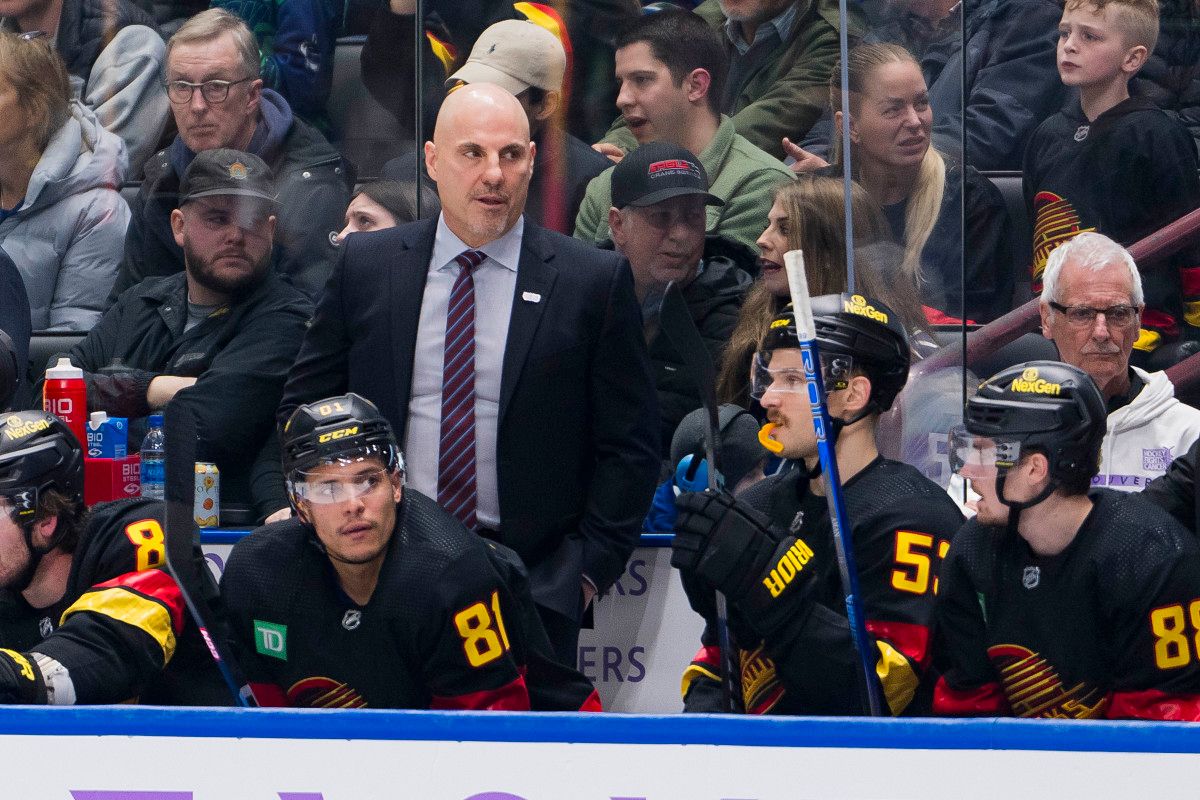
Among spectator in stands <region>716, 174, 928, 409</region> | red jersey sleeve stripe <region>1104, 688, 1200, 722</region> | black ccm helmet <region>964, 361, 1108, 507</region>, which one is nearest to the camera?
red jersey sleeve stripe <region>1104, 688, 1200, 722</region>

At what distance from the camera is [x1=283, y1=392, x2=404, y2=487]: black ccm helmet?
127 inches

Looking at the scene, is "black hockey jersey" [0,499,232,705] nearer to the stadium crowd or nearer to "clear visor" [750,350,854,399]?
the stadium crowd

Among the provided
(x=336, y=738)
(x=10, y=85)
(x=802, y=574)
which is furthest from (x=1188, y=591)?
(x=10, y=85)

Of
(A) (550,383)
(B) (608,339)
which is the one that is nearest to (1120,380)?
(B) (608,339)

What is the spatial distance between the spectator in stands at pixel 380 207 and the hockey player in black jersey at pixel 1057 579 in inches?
82.7

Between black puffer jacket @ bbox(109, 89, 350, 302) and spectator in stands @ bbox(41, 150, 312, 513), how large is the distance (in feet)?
0.23

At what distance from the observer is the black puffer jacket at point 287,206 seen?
190 inches

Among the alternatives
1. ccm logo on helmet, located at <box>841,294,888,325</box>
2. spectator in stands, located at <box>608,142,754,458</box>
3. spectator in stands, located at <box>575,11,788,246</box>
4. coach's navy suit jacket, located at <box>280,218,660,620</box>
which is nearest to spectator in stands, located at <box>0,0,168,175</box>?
spectator in stands, located at <box>575,11,788,246</box>

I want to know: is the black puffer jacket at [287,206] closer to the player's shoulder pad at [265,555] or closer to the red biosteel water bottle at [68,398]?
the red biosteel water bottle at [68,398]

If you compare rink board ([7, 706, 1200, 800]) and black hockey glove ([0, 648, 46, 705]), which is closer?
rink board ([7, 706, 1200, 800])

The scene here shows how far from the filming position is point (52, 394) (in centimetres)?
433

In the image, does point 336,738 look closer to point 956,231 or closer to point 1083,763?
point 1083,763

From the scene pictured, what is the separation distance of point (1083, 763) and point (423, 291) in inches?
73.6

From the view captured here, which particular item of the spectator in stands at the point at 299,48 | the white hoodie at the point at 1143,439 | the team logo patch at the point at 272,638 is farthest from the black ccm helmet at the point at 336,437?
the spectator in stands at the point at 299,48
